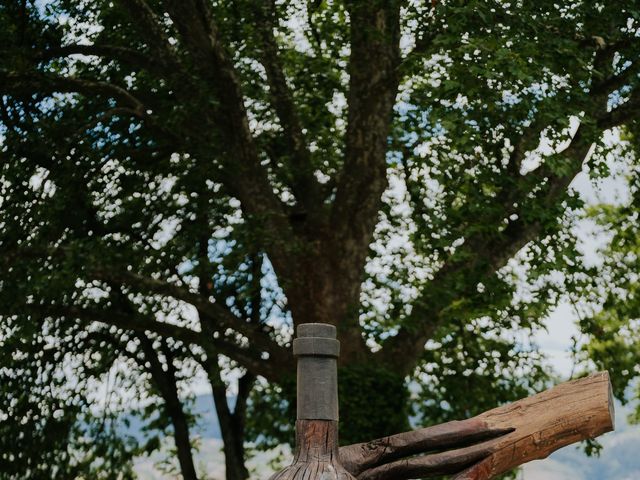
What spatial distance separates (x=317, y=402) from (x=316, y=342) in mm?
278

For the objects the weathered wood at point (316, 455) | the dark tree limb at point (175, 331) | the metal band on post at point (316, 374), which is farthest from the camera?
the dark tree limb at point (175, 331)

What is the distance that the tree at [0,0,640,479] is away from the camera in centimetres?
1194

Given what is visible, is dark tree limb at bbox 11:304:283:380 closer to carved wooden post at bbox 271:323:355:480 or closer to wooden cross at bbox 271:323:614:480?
wooden cross at bbox 271:323:614:480

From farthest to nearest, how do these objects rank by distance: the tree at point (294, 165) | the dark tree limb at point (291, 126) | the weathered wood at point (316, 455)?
the dark tree limb at point (291, 126)
the tree at point (294, 165)
the weathered wood at point (316, 455)

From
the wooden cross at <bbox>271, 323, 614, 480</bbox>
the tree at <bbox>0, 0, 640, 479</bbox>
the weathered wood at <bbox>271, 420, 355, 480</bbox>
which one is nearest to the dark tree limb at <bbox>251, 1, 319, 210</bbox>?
the tree at <bbox>0, 0, 640, 479</bbox>

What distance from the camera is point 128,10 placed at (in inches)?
519

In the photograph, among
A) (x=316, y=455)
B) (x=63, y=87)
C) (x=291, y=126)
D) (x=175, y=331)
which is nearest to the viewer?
(x=316, y=455)

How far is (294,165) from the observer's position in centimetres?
1451

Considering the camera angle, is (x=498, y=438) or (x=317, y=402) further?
(x=498, y=438)

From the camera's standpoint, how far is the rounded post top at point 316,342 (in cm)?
483

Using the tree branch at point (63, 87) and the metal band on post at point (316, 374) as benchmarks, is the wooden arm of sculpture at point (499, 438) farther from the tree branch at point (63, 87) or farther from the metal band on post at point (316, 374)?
the tree branch at point (63, 87)

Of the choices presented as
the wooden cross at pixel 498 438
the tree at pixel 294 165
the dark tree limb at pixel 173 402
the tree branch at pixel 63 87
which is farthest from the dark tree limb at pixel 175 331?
the wooden cross at pixel 498 438

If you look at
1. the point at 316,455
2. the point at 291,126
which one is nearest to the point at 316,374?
the point at 316,455

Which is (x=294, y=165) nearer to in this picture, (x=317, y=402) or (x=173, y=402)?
(x=173, y=402)
